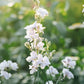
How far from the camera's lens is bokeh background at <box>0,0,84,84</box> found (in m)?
3.14

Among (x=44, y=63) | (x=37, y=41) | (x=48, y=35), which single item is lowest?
(x=44, y=63)

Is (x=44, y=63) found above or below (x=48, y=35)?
below

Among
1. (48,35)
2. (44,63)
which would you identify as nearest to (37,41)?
(44,63)

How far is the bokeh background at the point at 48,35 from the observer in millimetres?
3143

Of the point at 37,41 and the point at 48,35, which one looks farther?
the point at 48,35

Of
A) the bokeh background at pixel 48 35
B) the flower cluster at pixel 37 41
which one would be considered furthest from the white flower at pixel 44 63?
the bokeh background at pixel 48 35

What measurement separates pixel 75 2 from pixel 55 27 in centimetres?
88

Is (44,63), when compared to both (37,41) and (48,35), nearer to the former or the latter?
(37,41)

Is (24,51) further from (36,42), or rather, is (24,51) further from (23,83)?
(36,42)

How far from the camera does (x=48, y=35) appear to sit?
352cm

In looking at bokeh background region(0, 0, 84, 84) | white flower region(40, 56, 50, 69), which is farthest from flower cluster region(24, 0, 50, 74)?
bokeh background region(0, 0, 84, 84)

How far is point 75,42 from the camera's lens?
4004mm

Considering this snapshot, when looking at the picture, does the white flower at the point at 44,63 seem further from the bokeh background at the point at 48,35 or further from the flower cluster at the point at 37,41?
the bokeh background at the point at 48,35

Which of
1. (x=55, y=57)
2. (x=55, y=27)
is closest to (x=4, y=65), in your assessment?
(x=55, y=57)
